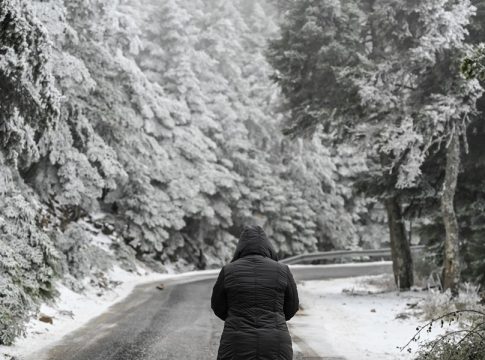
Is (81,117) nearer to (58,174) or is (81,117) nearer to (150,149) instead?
(58,174)

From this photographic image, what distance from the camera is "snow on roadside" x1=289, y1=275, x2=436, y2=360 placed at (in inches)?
355

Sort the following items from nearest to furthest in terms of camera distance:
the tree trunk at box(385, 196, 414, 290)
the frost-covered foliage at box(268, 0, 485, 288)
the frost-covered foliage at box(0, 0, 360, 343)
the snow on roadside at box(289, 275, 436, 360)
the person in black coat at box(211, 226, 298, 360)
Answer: the person in black coat at box(211, 226, 298, 360)
the snow on roadside at box(289, 275, 436, 360)
the frost-covered foliage at box(0, 0, 360, 343)
the frost-covered foliage at box(268, 0, 485, 288)
the tree trunk at box(385, 196, 414, 290)

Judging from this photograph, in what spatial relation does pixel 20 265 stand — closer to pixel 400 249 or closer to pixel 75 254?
pixel 75 254

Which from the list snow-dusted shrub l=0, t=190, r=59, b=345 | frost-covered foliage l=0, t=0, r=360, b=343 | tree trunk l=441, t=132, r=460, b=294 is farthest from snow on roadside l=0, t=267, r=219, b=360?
tree trunk l=441, t=132, r=460, b=294

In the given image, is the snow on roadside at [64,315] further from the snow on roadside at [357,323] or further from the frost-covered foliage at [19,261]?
the snow on roadside at [357,323]

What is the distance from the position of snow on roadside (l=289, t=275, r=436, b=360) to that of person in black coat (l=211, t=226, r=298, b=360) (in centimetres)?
408

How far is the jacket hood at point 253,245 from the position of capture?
14.8 feet

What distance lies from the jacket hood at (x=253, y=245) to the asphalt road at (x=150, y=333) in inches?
166

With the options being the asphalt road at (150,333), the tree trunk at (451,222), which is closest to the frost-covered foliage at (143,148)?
the asphalt road at (150,333)

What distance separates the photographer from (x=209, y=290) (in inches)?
705

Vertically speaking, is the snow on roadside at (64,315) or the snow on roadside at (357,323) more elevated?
the snow on roadside at (64,315)

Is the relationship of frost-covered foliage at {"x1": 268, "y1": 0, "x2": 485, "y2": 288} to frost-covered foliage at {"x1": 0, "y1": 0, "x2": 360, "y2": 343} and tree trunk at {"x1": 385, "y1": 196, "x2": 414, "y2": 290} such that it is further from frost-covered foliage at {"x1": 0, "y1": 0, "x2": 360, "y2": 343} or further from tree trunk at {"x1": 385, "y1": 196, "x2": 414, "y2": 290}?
frost-covered foliage at {"x1": 0, "y1": 0, "x2": 360, "y2": 343}

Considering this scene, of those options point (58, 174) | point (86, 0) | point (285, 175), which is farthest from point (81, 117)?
point (285, 175)

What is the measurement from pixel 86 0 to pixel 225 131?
18.0 meters
